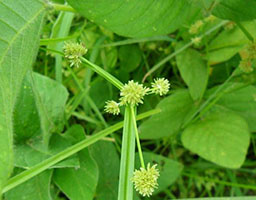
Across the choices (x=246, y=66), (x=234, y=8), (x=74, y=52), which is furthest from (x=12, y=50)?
(x=246, y=66)

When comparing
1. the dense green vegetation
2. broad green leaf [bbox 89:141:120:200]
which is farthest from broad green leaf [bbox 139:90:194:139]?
broad green leaf [bbox 89:141:120:200]

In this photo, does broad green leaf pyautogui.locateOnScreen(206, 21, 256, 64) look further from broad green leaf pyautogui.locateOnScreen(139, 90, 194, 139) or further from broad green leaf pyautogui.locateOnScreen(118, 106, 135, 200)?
broad green leaf pyautogui.locateOnScreen(118, 106, 135, 200)

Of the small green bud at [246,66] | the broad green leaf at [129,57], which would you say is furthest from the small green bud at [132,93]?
the broad green leaf at [129,57]

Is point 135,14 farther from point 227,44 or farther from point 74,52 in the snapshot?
point 227,44

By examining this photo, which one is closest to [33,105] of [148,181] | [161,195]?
[148,181]

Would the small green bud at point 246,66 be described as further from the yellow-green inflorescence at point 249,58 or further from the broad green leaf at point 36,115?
the broad green leaf at point 36,115

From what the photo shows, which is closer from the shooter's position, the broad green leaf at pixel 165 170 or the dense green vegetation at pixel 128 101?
the dense green vegetation at pixel 128 101

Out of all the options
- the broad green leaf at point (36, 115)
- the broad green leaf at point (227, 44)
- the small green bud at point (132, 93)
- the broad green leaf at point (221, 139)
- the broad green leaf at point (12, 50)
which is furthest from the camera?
the broad green leaf at point (227, 44)
